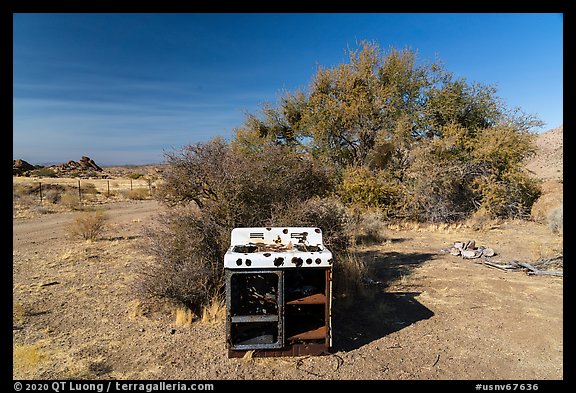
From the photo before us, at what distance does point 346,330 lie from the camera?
5.11 metres

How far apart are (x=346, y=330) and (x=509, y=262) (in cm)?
561

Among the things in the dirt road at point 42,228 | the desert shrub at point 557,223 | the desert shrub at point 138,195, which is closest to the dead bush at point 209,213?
the dirt road at point 42,228

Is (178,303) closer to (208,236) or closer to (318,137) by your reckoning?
(208,236)

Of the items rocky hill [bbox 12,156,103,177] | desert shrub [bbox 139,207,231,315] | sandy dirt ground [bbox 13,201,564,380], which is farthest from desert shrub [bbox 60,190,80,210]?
rocky hill [bbox 12,156,103,177]

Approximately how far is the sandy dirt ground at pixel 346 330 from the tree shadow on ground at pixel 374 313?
0.06 feet

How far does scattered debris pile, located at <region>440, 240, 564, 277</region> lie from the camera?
781 centimetres

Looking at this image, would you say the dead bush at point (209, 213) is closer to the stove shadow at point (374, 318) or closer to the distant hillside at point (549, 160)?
the stove shadow at point (374, 318)

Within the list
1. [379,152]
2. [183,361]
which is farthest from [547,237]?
[183,361]

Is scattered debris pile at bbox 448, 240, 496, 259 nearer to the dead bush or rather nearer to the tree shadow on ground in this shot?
the tree shadow on ground

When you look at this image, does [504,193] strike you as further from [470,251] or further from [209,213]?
[209,213]

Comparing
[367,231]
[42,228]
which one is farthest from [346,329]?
[42,228]

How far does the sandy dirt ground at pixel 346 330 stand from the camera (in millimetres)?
4102

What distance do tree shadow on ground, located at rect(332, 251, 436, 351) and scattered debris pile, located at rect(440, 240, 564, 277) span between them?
7.88 ft
